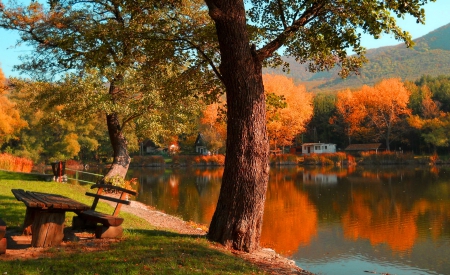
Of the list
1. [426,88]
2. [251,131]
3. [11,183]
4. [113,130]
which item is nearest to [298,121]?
[426,88]

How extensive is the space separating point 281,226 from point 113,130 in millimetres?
8030

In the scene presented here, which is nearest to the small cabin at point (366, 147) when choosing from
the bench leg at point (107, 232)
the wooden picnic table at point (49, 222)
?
the bench leg at point (107, 232)

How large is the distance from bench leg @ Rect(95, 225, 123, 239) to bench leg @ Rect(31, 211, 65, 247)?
0.80 meters

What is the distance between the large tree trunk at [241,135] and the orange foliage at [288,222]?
205 inches

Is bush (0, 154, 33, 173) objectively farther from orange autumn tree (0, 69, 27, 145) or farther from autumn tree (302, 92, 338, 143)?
autumn tree (302, 92, 338, 143)

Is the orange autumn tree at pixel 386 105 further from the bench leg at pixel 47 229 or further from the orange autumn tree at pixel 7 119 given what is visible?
the bench leg at pixel 47 229

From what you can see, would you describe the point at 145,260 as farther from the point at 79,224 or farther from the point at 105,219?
the point at 79,224

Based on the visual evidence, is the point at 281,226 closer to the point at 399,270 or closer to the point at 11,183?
the point at 399,270

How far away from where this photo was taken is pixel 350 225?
15.7 metres

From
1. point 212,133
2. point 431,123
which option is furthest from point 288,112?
point 431,123

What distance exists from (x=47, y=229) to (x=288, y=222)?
11296mm

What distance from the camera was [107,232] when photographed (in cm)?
730

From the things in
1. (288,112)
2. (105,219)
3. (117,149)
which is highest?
(288,112)

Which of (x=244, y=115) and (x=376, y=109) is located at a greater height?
(x=376, y=109)
